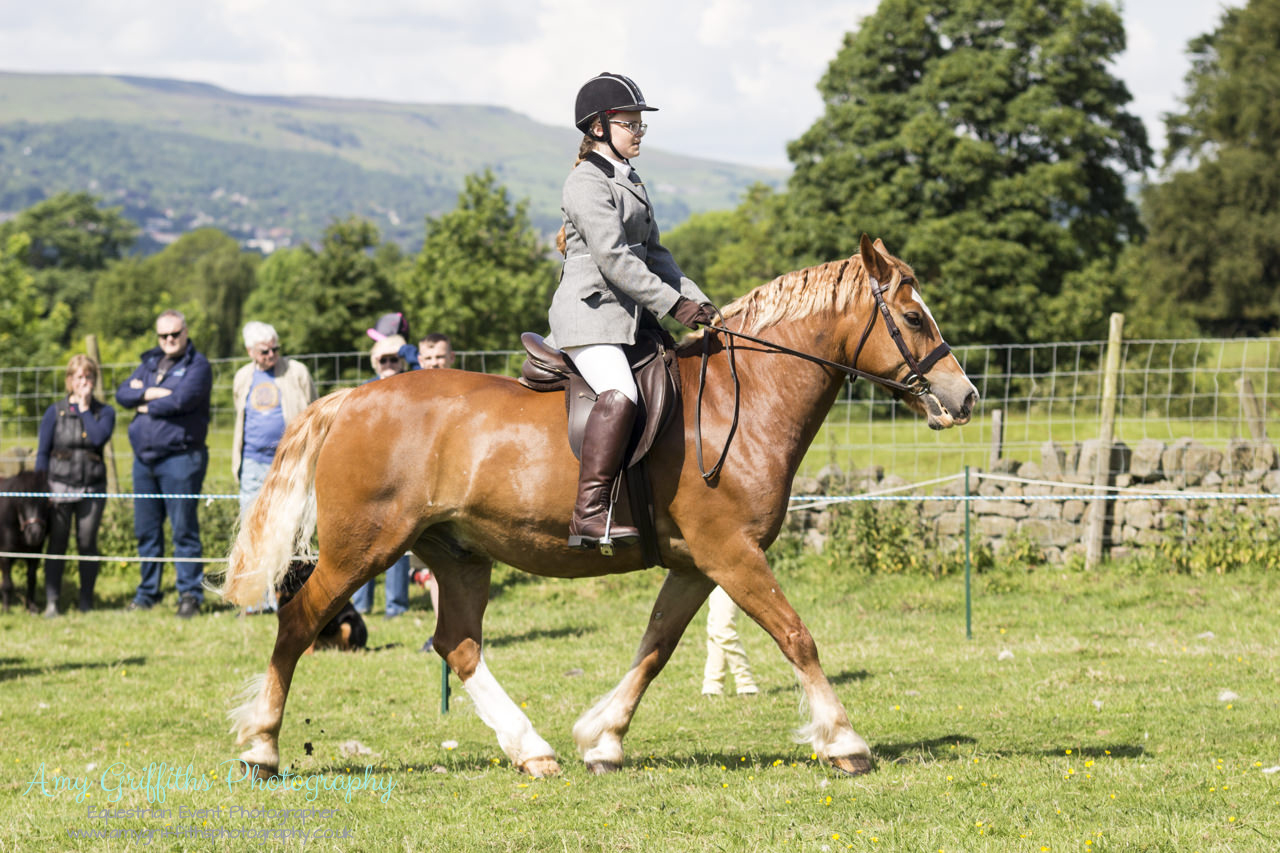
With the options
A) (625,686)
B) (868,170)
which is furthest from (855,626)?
(868,170)

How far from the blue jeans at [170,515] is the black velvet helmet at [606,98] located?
7.75m

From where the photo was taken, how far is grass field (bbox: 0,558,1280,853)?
488 centimetres

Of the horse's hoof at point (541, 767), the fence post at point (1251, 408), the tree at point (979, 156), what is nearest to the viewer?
the horse's hoof at point (541, 767)

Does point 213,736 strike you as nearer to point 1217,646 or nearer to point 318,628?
point 318,628

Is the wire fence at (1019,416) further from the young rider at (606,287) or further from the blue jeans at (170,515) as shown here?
the young rider at (606,287)

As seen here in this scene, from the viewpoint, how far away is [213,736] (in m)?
7.48

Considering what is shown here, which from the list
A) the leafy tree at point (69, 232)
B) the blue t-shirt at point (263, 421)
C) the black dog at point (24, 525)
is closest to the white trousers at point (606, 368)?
the blue t-shirt at point (263, 421)

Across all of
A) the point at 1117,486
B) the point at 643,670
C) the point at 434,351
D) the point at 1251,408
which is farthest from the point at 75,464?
the point at 1251,408

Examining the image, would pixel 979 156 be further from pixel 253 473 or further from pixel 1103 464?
pixel 253 473

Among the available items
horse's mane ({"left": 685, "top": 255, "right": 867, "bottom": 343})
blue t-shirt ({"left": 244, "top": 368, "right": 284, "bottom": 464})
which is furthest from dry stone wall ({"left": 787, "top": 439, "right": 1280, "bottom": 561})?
horse's mane ({"left": 685, "top": 255, "right": 867, "bottom": 343})

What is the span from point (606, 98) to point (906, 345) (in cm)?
186

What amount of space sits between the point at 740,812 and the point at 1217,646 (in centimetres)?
608

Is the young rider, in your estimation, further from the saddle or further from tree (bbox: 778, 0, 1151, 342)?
tree (bbox: 778, 0, 1151, 342)

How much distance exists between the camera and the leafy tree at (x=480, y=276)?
2005 inches
